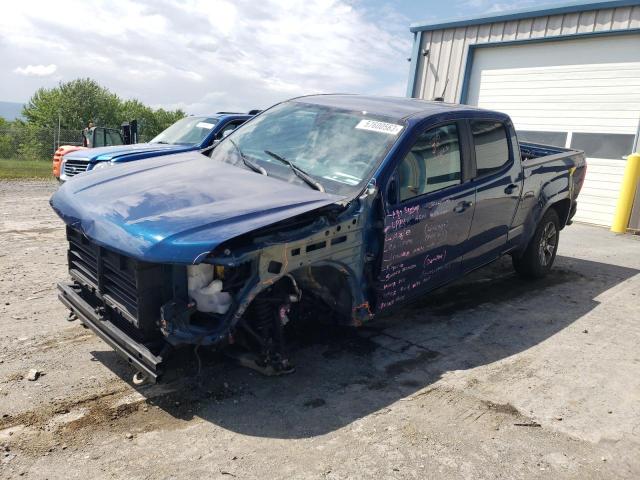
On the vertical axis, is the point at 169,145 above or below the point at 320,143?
below

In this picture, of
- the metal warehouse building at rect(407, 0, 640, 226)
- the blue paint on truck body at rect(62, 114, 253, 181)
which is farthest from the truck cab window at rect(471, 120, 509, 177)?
the metal warehouse building at rect(407, 0, 640, 226)

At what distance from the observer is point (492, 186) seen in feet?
16.0

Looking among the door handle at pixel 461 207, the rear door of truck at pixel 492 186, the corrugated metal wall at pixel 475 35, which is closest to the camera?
the door handle at pixel 461 207

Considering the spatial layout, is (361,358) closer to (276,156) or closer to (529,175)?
(276,156)

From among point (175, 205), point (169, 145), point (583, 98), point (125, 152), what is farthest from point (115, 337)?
point (583, 98)

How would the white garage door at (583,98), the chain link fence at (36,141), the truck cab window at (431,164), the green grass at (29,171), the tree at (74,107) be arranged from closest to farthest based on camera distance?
the truck cab window at (431,164) < the white garage door at (583,98) < the green grass at (29,171) < the chain link fence at (36,141) < the tree at (74,107)

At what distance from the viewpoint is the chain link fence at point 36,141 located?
2362 centimetres

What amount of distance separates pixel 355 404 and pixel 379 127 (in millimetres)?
2044

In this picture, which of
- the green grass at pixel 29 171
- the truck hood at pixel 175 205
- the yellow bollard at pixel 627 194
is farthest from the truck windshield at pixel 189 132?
the green grass at pixel 29 171

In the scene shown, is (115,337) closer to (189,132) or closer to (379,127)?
(379,127)

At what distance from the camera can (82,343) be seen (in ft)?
13.3

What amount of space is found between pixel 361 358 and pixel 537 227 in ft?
9.83

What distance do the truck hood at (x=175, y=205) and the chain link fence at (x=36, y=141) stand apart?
22.3 m

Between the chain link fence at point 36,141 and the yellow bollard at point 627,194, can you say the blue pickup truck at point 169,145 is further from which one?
the chain link fence at point 36,141
